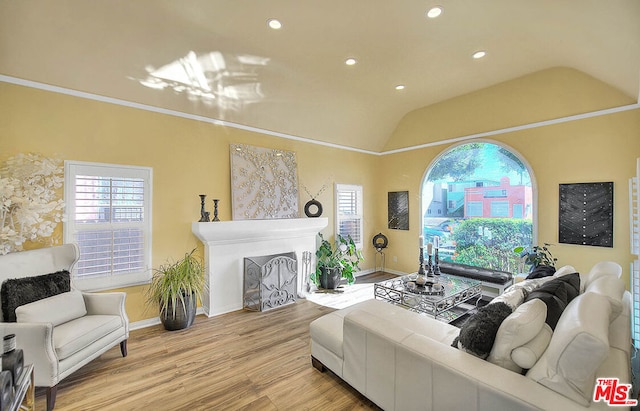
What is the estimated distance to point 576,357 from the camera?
1.19 meters

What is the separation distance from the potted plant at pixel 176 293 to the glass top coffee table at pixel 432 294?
7.90ft

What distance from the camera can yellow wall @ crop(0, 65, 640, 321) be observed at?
2959 mm

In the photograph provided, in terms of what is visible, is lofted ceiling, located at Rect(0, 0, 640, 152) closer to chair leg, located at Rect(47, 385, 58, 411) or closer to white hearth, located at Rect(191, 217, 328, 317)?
Answer: white hearth, located at Rect(191, 217, 328, 317)

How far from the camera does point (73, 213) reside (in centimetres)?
302

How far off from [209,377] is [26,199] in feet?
7.76

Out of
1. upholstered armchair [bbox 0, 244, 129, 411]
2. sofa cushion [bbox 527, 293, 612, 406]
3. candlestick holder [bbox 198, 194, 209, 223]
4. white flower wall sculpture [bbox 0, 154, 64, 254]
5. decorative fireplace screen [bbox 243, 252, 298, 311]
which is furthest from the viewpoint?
decorative fireplace screen [bbox 243, 252, 298, 311]

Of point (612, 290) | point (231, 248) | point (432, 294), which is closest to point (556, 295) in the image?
point (612, 290)

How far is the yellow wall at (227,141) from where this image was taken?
2.96m

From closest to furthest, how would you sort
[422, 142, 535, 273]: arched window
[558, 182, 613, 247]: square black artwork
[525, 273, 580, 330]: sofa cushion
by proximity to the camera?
[525, 273, 580, 330]: sofa cushion < [558, 182, 613, 247]: square black artwork < [422, 142, 535, 273]: arched window

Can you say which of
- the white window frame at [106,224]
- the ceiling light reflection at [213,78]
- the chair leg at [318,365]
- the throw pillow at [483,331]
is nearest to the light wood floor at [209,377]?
the chair leg at [318,365]

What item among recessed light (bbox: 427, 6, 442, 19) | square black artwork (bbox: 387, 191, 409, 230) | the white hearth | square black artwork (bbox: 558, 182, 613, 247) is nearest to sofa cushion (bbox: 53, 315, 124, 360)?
the white hearth

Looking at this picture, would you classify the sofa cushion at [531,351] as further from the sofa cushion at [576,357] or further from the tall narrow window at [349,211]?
the tall narrow window at [349,211]

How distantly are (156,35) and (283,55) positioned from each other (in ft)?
4.50

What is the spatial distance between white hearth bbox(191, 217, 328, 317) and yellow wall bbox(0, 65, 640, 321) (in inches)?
13.6
